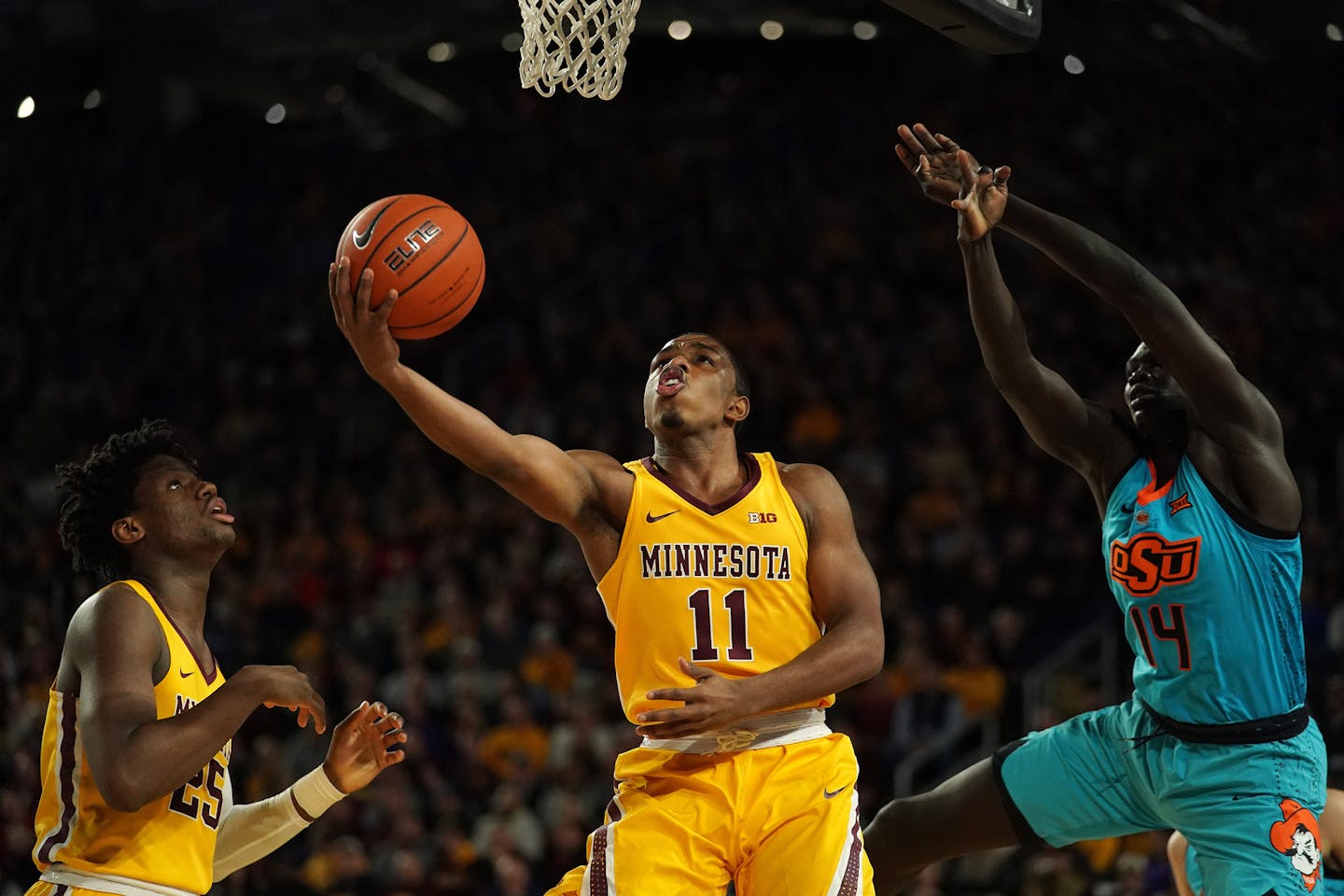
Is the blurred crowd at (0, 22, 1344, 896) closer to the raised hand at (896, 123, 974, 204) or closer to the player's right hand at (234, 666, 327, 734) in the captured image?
the raised hand at (896, 123, 974, 204)

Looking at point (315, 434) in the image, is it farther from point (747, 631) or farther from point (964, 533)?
point (747, 631)

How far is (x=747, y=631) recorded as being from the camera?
13.8 feet

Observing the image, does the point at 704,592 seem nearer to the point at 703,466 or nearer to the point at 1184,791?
the point at 703,466

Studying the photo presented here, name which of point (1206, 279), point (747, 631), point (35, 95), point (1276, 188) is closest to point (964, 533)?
point (1206, 279)

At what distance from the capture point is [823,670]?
4.04 metres

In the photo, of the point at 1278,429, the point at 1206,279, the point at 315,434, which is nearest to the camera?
the point at 1278,429

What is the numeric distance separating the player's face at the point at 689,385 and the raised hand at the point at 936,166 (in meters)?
0.76

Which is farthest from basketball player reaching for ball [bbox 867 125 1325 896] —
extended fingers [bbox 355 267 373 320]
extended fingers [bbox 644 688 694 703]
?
extended fingers [bbox 355 267 373 320]

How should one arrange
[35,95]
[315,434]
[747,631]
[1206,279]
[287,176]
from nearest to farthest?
[747,631], [1206,279], [315,434], [35,95], [287,176]

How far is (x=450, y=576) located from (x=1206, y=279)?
6.07 meters

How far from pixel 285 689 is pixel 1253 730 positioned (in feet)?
8.43

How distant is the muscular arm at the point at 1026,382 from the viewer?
4633 mm

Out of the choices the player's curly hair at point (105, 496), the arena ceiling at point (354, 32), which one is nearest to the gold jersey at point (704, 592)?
the player's curly hair at point (105, 496)

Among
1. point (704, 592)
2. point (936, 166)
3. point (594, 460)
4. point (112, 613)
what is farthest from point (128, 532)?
point (936, 166)
